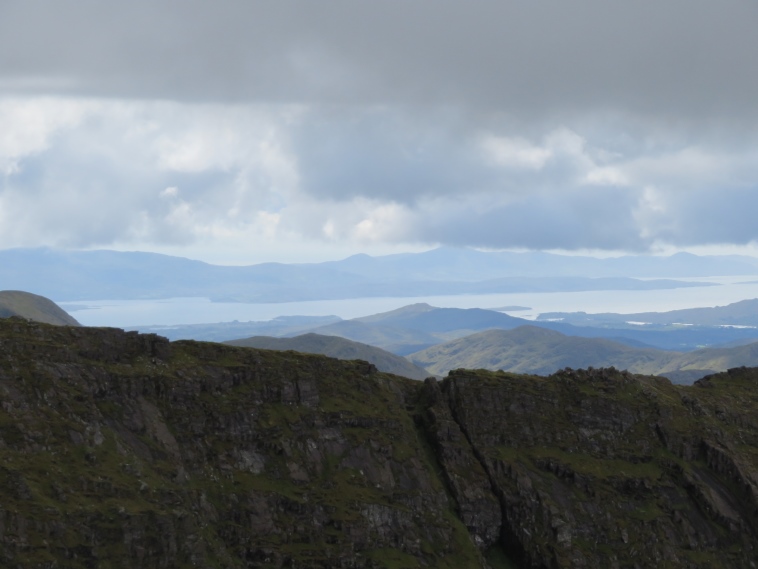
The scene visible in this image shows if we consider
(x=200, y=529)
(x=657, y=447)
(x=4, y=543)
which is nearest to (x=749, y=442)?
(x=657, y=447)

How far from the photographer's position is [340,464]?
15562 cm

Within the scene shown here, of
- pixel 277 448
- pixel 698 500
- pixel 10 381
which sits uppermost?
pixel 10 381

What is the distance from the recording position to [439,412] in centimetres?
17562

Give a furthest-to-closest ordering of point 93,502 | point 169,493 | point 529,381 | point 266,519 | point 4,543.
Result: point 529,381, point 266,519, point 169,493, point 93,502, point 4,543

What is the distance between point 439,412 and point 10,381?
247 ft

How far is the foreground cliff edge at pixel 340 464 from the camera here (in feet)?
406

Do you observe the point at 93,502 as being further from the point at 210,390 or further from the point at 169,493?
the point at 210,390

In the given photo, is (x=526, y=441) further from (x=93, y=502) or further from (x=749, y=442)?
(x=93, y=502)

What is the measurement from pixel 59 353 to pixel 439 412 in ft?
221

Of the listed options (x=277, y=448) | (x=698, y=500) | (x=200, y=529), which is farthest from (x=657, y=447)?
(x=200, y=529)

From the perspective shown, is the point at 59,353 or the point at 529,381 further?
the point at 529,381

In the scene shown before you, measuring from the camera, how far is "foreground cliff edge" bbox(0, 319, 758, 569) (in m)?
124

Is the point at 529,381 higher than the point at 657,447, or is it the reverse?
the point at 529,381

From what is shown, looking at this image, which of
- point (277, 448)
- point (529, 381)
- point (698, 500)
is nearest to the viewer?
point (277, 448)
